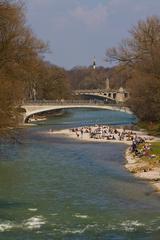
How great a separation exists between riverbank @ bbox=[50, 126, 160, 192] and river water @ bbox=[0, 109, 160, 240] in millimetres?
838

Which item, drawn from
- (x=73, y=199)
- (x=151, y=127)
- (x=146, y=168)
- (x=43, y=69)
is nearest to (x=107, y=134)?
(x=151, y=127)

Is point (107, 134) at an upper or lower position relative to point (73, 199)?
upper

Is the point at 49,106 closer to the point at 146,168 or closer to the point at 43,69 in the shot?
the point at 43,69

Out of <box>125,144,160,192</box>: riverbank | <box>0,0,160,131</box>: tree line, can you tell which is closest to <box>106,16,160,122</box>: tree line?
<box>0,0,160,131</box>: tree line

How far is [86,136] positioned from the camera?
75.3 meters

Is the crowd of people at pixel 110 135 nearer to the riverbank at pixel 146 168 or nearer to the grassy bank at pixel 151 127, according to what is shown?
the grassy bank at pixel 151 127

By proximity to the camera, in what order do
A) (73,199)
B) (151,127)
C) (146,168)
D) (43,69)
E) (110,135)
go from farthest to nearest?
(43,69) < (151,127) < (110,135) < (146,168) < (73,199)

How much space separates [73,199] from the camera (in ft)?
109

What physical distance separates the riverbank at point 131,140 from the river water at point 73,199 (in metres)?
0.84

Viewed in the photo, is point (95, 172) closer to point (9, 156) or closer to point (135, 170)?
point (135, 170)

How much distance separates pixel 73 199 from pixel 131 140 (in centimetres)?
3646

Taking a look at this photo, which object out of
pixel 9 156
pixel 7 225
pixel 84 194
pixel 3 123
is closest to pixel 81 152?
pixel 9 156

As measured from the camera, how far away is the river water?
26.1 metres

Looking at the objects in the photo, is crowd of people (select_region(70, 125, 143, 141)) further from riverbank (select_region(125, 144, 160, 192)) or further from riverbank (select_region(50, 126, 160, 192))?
riverbank (select_region(125, 144, 160, 192))
